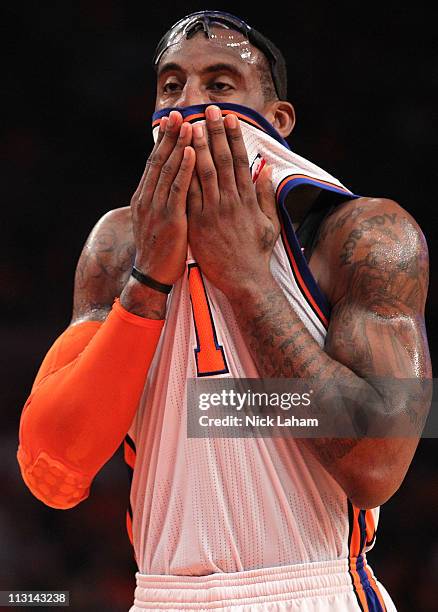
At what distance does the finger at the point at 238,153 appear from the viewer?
1.68 metres

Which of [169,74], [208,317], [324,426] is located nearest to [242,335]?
[208,317]

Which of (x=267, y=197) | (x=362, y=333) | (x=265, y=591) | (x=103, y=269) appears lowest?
(x=265, y=591)

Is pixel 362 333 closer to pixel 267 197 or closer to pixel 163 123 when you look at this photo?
pixel 267 197

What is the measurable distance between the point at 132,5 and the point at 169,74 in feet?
7.50

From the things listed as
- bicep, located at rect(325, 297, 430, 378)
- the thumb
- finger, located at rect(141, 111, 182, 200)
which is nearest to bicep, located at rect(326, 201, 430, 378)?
bicep, located at rect(325, 297, 430, 378)

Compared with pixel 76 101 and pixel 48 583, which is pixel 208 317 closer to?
pixel 48 583

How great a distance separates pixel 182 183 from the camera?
5.41ft

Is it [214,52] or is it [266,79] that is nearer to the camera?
[214,52]

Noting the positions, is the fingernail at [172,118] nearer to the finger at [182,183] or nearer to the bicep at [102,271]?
the finger at [182,183]

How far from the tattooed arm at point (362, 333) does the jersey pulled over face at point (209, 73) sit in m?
0.35

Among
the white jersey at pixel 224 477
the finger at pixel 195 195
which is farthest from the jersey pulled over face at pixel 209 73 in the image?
the finger at pixel 195 195

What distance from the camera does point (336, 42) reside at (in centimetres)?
397

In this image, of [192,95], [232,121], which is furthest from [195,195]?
[192,95]

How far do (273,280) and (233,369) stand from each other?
17 cm
